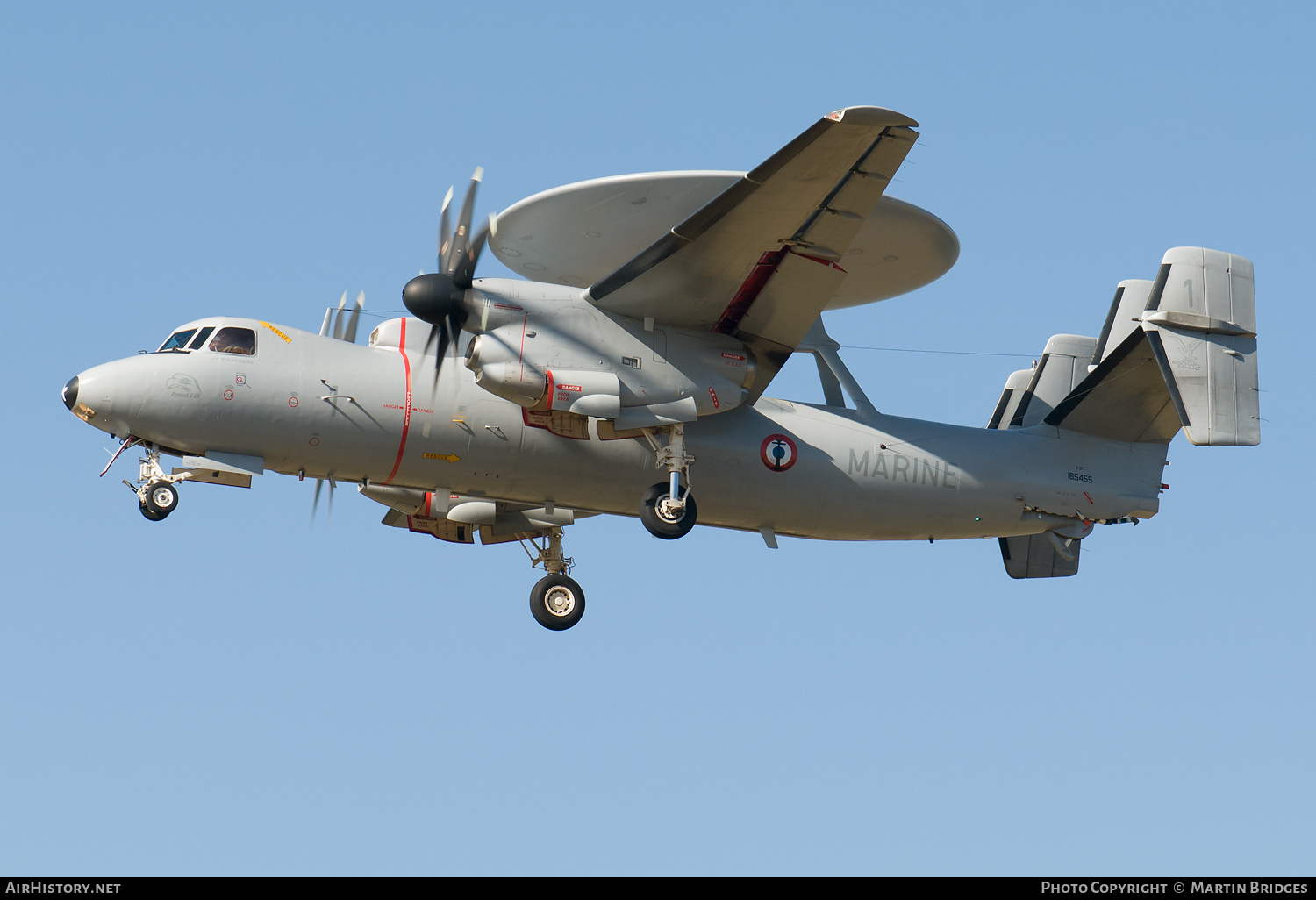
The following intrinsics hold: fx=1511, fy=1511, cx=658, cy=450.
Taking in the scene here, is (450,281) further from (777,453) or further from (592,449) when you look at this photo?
(777,453)

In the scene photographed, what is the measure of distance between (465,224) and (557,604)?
7.32m

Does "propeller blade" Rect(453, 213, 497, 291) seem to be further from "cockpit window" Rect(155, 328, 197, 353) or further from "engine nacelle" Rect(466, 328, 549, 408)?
"cockpit window" Rect(155, 328, 197, 353)

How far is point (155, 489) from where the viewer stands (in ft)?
61.8

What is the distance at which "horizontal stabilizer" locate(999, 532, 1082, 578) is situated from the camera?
23531 millimetres

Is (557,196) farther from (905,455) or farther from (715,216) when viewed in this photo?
(905,455)

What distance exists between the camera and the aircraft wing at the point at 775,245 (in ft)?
57.7

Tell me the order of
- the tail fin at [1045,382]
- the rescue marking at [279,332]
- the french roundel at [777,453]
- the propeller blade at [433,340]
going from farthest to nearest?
1. the tail fin at [1045,382]
2. the french roundel at [777,453]
3. the rescue marking at [279,332]
4. the propeller blade at [433,340]

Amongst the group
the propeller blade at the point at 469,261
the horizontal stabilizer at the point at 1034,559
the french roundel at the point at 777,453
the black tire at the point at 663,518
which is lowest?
the black tire at the point at 663,518

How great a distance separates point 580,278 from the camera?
22047mm

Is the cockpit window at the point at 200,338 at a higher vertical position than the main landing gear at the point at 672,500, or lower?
higher

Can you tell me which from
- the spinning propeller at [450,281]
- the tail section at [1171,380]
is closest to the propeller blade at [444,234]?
the spinning propeller at [450,281]

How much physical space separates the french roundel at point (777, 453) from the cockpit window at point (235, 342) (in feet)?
22.4

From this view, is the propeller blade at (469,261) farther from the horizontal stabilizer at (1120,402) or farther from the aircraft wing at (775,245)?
the horizontal stabilizer at (1120,402)

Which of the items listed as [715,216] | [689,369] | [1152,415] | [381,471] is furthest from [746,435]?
[1152,415]
